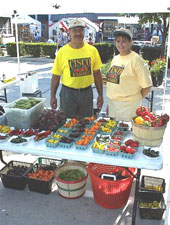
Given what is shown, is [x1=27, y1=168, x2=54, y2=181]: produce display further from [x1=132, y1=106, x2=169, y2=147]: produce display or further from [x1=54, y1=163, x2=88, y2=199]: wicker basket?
[x1=132, y1=106, x2=169, y2=147]: produce display

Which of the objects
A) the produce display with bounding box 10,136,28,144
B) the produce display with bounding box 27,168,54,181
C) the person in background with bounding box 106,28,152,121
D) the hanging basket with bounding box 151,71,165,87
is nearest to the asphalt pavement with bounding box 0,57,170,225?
the produce display with bounding box 27,168,54,181

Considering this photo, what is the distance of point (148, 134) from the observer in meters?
2.18

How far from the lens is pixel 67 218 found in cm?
258

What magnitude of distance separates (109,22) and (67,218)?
2410 centimetres

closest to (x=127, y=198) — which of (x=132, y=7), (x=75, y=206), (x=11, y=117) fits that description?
(x=75, y=206)

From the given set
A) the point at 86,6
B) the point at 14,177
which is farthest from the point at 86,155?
the point at 86,6

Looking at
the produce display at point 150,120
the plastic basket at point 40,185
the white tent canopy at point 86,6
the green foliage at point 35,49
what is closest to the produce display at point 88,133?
the produce display at point 150,120

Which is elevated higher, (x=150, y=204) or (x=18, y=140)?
(x=18, y=140)

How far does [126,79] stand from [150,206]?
1.33 meters

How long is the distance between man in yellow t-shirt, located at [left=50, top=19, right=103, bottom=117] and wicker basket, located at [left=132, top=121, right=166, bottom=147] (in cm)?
115

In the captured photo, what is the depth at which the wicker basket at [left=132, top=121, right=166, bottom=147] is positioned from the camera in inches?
84.4

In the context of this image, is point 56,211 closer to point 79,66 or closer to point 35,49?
point 79,66

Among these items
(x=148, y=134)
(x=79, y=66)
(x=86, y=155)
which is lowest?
(x=86, y=155)

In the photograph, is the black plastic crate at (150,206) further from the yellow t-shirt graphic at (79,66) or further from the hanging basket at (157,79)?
the hanging basket at (157,79)
